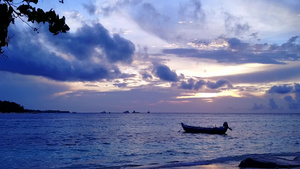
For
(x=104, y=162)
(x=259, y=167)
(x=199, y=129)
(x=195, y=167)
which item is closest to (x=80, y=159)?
(x=104, y=162)

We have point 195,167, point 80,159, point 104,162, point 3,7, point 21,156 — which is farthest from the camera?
point 21,156

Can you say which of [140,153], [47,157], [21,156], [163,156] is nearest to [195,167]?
[163,156]

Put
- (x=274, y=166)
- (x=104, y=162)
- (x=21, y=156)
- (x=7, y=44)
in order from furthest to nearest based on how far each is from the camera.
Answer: (x=21, y=156)
(x=104, y=162)
(x=274, y=166)
(x=7, y=44)

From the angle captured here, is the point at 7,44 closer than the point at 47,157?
Yes

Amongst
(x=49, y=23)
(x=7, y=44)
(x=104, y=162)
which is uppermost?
(x=49, y=23)

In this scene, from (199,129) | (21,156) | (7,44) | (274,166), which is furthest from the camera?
(199,129)

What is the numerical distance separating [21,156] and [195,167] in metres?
19.0

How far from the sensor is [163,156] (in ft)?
90.6

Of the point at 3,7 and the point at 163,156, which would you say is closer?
the point at 3,7

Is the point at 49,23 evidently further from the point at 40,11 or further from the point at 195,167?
the point at 195,167

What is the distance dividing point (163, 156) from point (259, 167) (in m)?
11.8

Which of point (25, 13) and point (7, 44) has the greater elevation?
point (25, 13)

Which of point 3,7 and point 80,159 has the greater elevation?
point 3,7

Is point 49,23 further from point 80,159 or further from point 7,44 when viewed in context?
point 80,159
